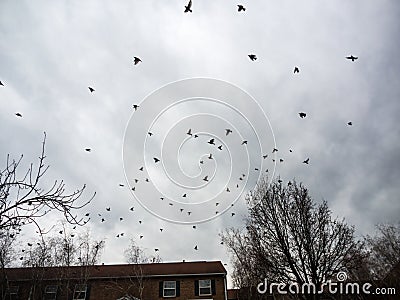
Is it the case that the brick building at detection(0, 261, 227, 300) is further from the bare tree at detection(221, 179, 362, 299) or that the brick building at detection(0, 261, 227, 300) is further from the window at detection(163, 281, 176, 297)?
the bare tree at detection(221, 179, 362, 299)

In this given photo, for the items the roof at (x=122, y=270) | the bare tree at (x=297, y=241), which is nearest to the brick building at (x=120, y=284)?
the roof at (x=122, y=270)

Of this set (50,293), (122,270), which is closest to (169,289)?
(122,270)

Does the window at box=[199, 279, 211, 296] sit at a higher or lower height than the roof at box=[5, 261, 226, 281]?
lower

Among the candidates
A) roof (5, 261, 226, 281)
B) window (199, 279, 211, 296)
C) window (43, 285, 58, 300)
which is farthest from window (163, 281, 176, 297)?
window (43, 285, 58, 300)

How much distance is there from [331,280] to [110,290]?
63.8 ft

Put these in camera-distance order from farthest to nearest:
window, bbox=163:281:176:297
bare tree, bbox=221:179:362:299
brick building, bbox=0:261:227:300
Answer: window, bbox=163:281:176:297 → brick building, bbox=0:261:227:300 → bare tree, bbox=221:179:362:299

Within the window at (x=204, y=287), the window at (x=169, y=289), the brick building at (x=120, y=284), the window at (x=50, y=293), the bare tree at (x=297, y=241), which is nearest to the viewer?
the bare tree at (x=297, y=241)

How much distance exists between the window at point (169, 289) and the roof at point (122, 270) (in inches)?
30.5

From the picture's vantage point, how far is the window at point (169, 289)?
27422 mm

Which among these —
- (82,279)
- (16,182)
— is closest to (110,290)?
(82,279)

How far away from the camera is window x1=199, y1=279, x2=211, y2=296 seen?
27.2 m

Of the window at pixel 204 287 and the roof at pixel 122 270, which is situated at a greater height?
the roof at pixel 122 270

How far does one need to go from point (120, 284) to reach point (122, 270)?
89.5 inches

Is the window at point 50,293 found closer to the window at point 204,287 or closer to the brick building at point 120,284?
the brick building at point 120,284
